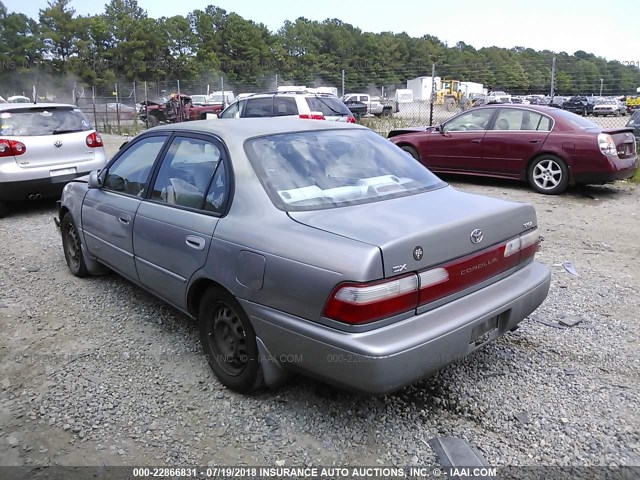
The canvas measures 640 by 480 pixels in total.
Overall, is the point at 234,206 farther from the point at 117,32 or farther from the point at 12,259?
the point at 117,32

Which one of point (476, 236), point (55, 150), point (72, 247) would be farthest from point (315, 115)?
point (476, 236)

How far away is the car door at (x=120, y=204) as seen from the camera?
3873mm

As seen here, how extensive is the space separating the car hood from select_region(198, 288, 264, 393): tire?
2.18ft

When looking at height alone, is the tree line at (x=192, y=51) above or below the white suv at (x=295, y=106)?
above

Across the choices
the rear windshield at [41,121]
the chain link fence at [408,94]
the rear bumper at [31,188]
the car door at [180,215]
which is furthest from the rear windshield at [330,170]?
the chain link fence at [408,94]

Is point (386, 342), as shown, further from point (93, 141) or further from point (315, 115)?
point (315, 115)

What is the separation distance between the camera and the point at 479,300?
9.25 feet

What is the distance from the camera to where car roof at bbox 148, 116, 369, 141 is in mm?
3350

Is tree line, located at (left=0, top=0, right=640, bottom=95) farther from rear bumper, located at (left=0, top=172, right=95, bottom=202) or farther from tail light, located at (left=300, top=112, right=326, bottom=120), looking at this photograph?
rear bumper, located at (left=0, top=172, right=95, bottom=202)

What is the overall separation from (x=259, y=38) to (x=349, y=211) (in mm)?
90862

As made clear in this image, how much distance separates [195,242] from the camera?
312cm

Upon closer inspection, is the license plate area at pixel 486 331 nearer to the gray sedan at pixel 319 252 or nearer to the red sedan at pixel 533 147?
the gray sedan at pixel 319 252

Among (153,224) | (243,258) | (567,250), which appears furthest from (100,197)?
(567,250)

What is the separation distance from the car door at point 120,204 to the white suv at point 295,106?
7.59 meters
